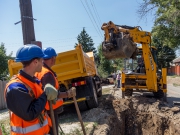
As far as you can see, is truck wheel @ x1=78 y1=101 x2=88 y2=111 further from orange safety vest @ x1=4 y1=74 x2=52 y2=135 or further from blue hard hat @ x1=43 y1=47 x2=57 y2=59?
orange safety vest @ x1=4 y1=74 x2=52 y2=135

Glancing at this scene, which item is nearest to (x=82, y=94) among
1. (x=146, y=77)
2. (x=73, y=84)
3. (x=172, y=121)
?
(x=73, y=84)

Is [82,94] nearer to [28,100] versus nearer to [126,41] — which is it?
[126,41]

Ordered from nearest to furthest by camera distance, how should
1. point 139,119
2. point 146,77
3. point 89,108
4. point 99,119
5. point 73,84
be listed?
point 99,119
point 73,84
point 89,108
point 139,119
point 146,77

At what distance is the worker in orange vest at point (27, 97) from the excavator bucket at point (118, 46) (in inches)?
215

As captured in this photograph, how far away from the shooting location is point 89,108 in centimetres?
675

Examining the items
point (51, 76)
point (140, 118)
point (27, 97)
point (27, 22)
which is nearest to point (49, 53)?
point (51, 76)

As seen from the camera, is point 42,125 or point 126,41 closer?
point 42,125

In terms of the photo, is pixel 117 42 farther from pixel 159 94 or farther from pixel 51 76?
pixel 51 76

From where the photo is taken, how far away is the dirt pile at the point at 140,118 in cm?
619

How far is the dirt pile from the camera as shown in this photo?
619 centimetres

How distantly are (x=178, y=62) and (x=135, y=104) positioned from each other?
4143 cm

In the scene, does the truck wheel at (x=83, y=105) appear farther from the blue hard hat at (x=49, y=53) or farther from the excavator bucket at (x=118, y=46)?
the blue hard hat at (x=49, y=53)

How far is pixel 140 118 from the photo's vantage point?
286 inches

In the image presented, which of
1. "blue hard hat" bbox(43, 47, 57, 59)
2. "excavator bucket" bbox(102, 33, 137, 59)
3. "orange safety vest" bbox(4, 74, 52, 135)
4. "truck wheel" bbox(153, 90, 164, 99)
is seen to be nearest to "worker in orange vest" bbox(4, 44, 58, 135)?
"orange safety vest" bbox(4, 74, 52, 135)
